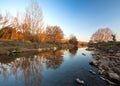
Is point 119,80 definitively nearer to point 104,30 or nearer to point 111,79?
point 111,79

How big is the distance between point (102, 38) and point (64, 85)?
64397mm

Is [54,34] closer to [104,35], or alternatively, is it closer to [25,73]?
[104,35]

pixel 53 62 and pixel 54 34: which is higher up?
pixel 54 34

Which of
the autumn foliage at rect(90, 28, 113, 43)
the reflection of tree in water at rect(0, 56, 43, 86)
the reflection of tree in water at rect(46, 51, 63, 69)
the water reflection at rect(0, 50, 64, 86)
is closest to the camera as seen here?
the reflection of tree in water at rect(0, 56, 43, 86)

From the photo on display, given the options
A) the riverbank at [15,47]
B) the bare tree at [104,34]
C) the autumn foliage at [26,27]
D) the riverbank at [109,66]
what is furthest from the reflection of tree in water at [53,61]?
the bare tree at [104,34]

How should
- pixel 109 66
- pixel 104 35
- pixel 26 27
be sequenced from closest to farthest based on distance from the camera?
pixel 109 66 → pixel 26 27 → pixel 104 35

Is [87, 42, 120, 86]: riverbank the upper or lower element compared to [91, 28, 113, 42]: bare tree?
lower

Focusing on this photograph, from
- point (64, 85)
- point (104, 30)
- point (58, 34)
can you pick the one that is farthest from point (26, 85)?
point (104, 30)

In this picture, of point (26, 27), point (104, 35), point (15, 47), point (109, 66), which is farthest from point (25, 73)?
point (104, 35)

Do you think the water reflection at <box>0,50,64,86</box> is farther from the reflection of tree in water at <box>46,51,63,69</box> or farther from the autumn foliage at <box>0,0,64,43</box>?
the autumn foliage at <box>0,0,64,43</box>

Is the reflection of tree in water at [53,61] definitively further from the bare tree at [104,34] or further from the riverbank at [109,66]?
the bare tree at [104,34]

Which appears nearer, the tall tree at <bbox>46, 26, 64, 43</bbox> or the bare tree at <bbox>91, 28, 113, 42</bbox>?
the tall tree at <bbox>46, 26, 64, 43</bbox>

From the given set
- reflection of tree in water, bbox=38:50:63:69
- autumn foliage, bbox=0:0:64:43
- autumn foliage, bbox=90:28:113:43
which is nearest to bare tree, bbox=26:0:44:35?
autumn foliage, bbox=0:0:64:43

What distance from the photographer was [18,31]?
34.5 m
